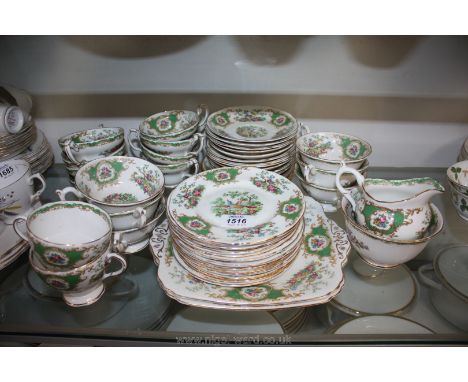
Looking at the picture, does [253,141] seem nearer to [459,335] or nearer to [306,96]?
[306,96]

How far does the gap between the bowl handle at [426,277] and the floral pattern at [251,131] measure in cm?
39

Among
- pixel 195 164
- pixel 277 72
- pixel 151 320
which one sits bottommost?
pixel 151 320

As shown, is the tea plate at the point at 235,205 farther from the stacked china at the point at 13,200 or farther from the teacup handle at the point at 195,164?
the stacked china at the point at 13,200

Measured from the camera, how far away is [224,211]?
76cm

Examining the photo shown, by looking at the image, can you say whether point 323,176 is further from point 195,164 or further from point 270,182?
point 195,164

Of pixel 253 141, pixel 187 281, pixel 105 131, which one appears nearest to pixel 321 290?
pixel 187 281

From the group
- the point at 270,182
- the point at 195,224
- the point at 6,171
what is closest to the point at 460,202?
the point at 270,182

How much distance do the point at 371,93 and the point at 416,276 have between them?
0.42 meters

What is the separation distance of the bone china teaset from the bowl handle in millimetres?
69

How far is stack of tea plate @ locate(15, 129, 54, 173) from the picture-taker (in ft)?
3.01

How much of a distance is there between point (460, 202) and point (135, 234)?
624 millimetres

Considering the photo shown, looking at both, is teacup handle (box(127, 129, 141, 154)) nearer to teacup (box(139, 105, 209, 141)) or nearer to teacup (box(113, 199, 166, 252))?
teacup (box(139, 105, 209, 141))

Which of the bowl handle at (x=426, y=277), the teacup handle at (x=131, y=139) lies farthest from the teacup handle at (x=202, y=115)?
the bowl handle at (x=426, y=277)

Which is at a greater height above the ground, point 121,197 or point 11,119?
point 11,119
